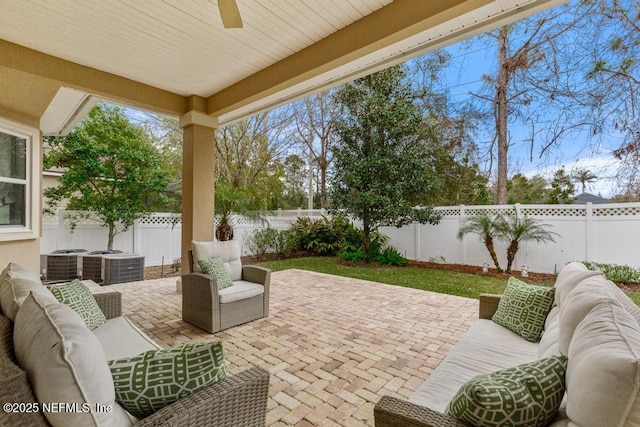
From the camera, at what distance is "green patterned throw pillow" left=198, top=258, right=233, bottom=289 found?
3.52 meters

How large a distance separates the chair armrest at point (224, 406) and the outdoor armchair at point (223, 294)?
2078 millimetres

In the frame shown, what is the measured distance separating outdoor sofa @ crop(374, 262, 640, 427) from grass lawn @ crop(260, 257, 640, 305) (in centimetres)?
328

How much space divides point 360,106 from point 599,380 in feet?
24.4

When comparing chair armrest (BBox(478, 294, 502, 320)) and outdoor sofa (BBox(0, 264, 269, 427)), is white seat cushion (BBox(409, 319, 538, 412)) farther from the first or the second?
outdoor sofa (BBox(0, 264, 269, 427))

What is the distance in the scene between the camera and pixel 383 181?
746 centimetres

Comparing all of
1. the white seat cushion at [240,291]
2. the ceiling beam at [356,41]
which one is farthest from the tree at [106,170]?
the white seat cushion at [240,291]

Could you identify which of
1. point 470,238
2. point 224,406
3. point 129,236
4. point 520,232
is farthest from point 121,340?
point 470,238

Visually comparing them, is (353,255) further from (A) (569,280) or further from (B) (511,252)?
(A) (569,280)

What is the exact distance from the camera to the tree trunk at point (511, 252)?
6.16m

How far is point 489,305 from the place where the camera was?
2623mm

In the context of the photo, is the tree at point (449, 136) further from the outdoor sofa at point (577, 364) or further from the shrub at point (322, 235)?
the outdoor sofa at point (577, 364)

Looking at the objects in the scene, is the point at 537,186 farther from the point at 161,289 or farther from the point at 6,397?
the point at 6,397

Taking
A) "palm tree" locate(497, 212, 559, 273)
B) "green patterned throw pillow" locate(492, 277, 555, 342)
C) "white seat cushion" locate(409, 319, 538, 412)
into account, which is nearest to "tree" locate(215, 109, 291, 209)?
"palm tree" locate(497, 212, 559, 273)

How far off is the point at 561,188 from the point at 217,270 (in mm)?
8540
